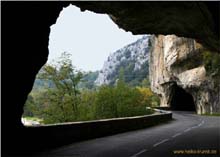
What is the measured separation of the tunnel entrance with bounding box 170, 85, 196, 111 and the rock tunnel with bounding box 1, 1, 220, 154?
5624 centimetres

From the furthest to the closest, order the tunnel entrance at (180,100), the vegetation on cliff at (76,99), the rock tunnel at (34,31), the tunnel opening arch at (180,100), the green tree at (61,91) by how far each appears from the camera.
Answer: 1. the tunnel entrance at (180,100)
2. the tunnel opening arch at (180,100)
3. the green tree at (61,91)
4. the vegetation on cliff at (76,99)
5. the rock tunnel at (34,31)

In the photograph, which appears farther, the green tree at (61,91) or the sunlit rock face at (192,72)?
the sunlit rock face at (192,72)

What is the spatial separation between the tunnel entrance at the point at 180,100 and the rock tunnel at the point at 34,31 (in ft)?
185

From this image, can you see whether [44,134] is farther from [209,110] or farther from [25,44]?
[209,110]

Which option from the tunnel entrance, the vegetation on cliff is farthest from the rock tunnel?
the tunnel entrance

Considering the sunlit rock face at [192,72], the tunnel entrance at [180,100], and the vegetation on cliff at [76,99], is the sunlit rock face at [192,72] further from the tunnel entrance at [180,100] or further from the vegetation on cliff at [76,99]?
the vegetation on cliff at [76,99]

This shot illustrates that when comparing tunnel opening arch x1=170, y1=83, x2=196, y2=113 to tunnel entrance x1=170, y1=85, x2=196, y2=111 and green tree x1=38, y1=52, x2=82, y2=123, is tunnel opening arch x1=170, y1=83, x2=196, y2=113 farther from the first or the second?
green tree x1=38, y1=52, x2=82, y2=123

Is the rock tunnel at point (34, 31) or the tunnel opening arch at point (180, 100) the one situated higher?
the rock tunnel at point (34, 31)

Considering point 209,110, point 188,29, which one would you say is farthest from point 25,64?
point 209,110

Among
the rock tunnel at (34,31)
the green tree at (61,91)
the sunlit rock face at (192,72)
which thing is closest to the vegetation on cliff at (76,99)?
the green tree at (61,91)

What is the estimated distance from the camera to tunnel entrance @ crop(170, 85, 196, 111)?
3009 inches

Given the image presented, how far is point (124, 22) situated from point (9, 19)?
8138 millimetres

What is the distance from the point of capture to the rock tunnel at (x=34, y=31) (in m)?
13.8

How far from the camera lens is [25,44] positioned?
15.5 meters
